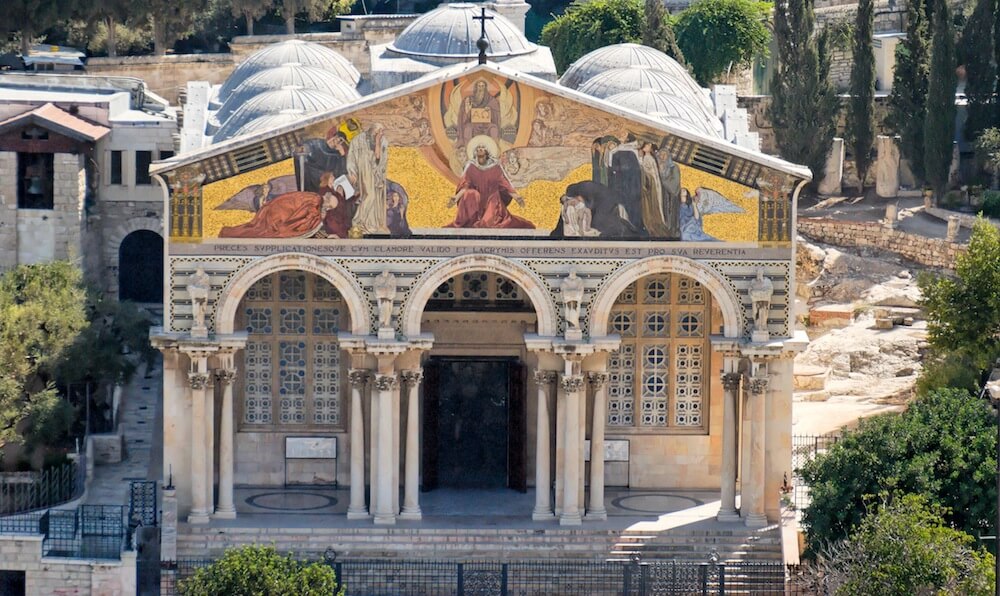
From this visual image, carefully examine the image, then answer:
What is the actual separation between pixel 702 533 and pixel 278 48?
1845 cm

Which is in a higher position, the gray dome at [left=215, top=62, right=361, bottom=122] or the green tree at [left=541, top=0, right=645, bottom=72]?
the green tree at [left=541, top=0, right=645, bottom=72]

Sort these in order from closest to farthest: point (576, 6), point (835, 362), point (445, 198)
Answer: point (445, 198), point (835, 362), point (576, 6)

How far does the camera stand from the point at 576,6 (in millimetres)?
100875

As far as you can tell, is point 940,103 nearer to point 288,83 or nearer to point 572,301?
point 288,83

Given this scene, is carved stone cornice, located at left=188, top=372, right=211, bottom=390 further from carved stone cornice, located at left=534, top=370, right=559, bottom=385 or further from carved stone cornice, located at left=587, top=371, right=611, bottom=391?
carved stone cornice, located at left=587, top=371, right=611, bottom=391

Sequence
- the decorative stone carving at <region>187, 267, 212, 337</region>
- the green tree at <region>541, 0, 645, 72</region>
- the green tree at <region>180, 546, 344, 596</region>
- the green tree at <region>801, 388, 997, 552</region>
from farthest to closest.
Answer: the green tree at <region>541, 0, 645, 72</region>, the decorative stone carving at <region>187, 267, 212, 337</region>, the green tree at <region>801, 388, 997, 552</region>, the green tree at <region>180, 546, 344, 596</region>

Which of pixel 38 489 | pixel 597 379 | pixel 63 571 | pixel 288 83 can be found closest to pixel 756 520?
pixel 597 379

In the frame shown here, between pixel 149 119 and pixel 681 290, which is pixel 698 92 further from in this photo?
pixel 149 119

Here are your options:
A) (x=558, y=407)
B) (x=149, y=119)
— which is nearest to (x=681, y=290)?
(x=558, y=407)

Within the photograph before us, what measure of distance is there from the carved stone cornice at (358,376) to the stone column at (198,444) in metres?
2.95

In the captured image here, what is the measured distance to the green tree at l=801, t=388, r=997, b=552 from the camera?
61.1 m

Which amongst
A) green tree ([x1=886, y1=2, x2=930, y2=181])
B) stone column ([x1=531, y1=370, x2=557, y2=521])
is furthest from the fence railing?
green tree ([x1=886, y1=2, x2=930, y2=181])

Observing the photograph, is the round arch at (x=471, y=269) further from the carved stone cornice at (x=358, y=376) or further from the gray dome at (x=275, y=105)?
the gray dome at (x=275, y=105)

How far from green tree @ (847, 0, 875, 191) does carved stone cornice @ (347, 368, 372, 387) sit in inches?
1118
